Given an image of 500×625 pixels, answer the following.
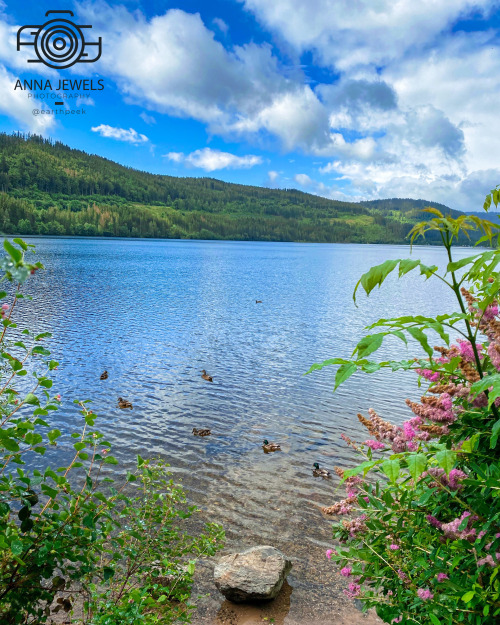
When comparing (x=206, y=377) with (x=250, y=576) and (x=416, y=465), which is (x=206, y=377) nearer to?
(x=250, y=576)

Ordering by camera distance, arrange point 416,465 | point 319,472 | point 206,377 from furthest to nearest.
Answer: point 206,377 < point 319,472 < point 416,465

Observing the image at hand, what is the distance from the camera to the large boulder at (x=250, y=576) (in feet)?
25.9

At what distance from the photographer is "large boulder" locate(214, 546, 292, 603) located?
25.9 feet

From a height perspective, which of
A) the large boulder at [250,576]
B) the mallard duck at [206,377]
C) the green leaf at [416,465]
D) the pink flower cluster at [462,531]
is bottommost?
the large boulder at [250,576]

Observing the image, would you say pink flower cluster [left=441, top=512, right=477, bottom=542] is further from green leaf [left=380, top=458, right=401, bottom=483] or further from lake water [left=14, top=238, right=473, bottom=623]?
lake water [left=14, top=238, right=473, bottom=623]

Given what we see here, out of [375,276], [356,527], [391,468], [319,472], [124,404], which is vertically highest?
[375,276]

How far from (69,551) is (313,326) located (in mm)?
35935

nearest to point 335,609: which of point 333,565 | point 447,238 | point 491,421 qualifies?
point 333,565

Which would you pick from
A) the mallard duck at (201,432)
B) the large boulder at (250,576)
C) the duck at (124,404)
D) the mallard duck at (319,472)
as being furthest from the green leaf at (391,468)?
the duck at (124,404)

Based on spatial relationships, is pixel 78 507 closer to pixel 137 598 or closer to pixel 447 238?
pixel 137 598

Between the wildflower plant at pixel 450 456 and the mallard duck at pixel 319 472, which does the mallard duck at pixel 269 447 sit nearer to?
the mallard duck at pixel 319 472

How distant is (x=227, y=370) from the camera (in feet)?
80.2

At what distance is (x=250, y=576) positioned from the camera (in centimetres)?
802

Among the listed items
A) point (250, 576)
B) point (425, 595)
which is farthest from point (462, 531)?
point (250, 576)
